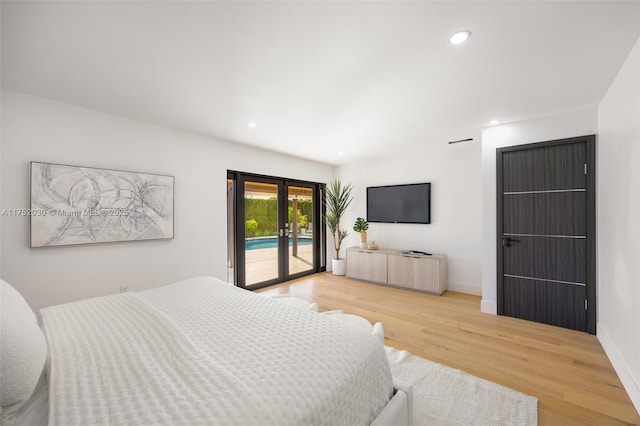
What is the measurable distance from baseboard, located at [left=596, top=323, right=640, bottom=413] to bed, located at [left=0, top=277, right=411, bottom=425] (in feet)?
5.80

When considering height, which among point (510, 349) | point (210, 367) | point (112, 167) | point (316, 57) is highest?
point (316, 57)

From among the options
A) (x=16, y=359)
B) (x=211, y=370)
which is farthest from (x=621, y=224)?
(x=16, y=359)

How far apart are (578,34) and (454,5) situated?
96 centimetres

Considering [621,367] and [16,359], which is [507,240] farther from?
[16,359]

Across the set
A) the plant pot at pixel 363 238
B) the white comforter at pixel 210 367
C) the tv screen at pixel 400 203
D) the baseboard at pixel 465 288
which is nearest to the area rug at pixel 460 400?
the white comforter at pixel 210 367

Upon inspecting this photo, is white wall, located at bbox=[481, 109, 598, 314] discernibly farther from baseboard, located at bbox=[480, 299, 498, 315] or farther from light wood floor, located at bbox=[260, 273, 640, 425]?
light wood floor, located at bbox=[260, 273, 640, 425]

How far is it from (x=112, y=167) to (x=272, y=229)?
257cm

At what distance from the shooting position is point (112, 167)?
2824 mm

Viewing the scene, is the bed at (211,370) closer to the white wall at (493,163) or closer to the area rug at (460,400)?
the area rug at (460,400)

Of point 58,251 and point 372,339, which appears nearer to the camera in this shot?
point 372,339

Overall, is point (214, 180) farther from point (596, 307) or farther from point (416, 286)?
point (596, 307)

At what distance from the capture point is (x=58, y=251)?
2.52 m

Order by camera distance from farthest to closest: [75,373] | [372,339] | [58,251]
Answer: [58,251], [372,339], [75,373]

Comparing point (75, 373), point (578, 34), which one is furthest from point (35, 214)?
point (578, 34)
